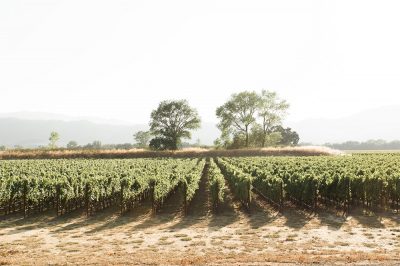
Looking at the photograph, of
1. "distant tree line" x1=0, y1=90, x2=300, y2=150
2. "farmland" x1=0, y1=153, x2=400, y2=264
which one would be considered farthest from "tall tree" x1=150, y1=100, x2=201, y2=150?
"farmland" x1=0, y1=153, x2=400, y2=264

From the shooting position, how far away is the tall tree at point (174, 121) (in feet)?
309

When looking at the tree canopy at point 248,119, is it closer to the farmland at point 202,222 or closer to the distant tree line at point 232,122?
the distant tree line at point 232,122

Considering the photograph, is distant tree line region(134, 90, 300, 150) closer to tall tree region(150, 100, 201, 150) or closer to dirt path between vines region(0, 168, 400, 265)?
tall tree region(150, 100, 201, 150)

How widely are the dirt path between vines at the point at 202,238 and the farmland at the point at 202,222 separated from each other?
0.14ft

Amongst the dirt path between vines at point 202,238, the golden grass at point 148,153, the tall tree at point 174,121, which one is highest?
the tall tree at point 174,121

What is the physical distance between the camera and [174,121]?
9606cm

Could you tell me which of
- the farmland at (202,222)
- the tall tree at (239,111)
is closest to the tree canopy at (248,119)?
the tall tree at (239,111)

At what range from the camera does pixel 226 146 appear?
3952 inches

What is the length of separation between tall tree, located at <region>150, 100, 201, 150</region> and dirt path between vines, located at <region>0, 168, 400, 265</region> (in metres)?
68.0

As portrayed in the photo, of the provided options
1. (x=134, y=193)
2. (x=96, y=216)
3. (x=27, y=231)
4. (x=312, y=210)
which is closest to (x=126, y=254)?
(x=27, y=231)

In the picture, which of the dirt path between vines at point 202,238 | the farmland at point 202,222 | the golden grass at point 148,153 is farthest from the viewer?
the golden grass at point 148,153

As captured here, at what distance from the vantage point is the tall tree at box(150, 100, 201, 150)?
3713 inches

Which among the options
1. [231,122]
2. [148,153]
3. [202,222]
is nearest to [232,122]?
[231,122]

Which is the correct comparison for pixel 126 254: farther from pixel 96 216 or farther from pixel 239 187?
pixel 239 187
